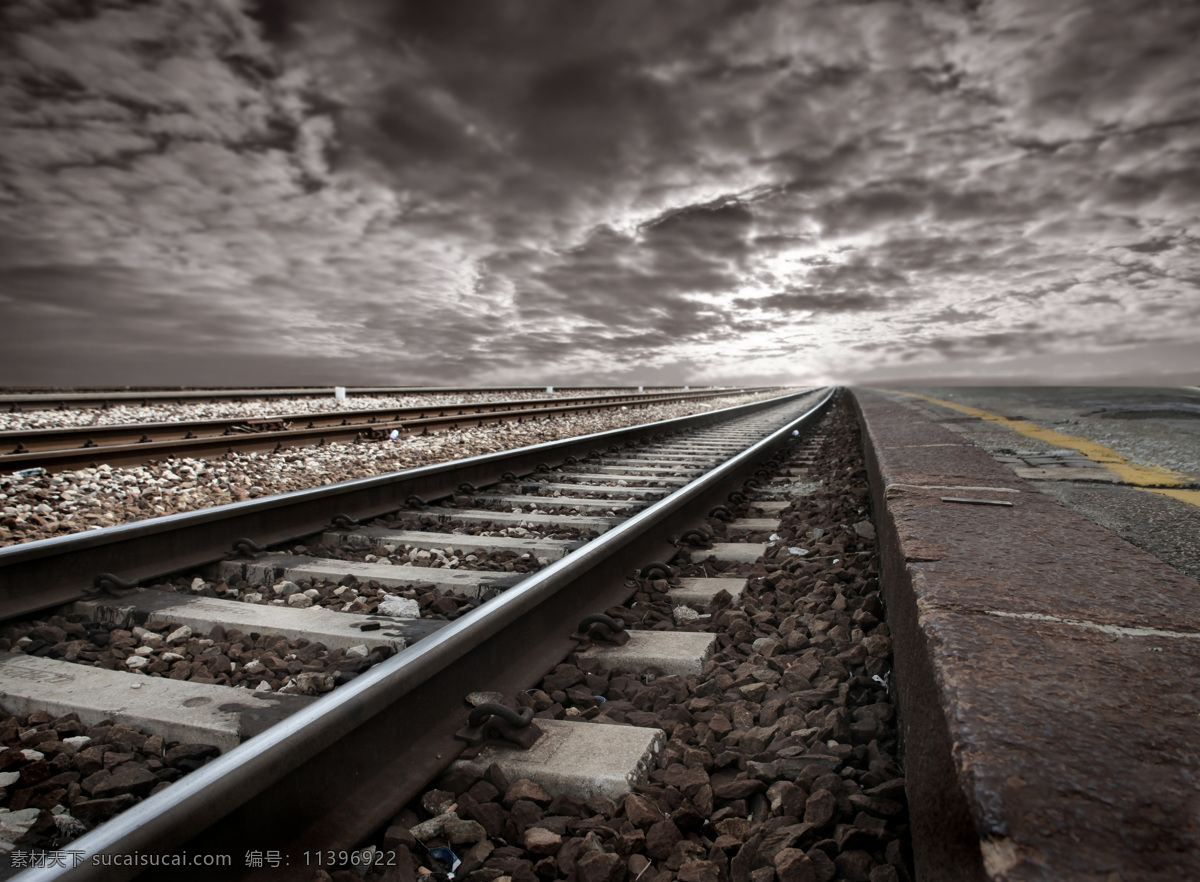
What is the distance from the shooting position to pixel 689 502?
4270mm

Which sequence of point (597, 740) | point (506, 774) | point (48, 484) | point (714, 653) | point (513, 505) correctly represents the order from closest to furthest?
point (506, 774), point (597, 740), point (714, 653), point (513, 505), point (48, 484)

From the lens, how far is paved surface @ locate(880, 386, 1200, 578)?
108 inches

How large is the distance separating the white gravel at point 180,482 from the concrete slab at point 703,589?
394cm

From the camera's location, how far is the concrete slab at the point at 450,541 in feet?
11.3

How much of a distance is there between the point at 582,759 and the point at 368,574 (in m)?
1.64

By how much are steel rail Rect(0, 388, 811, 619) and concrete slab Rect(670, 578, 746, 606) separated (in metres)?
2.12

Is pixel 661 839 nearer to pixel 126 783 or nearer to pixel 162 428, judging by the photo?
pixel 126 783

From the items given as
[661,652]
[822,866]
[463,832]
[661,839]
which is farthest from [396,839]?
[661,652]

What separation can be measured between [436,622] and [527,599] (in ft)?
1.27

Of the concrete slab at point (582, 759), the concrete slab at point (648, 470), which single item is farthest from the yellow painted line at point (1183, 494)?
the concrete slab at point (648, 470)

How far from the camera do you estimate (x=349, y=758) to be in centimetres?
154

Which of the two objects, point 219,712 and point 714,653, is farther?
point 714,653

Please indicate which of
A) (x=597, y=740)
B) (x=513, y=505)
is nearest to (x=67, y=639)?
(x=597, y=740)

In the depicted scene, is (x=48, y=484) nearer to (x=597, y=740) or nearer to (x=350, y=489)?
(x=350, y=489)
